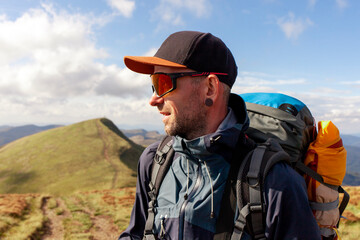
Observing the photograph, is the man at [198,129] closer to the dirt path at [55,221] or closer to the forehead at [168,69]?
the forehead at [168,69]

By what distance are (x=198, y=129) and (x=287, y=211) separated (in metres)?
1.36

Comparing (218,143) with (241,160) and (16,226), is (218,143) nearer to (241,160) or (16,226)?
(241,160)

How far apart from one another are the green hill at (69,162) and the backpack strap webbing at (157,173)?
65.8m

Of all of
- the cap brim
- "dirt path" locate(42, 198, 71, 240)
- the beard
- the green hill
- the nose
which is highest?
the cap brim

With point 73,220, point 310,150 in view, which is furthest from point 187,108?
point 73,220

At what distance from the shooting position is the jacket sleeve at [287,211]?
263 cm

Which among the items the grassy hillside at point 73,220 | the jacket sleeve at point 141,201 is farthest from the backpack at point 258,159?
the grassy hillside at point 73,220

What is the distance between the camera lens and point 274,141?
123 inches

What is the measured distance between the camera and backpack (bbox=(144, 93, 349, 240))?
271 cm

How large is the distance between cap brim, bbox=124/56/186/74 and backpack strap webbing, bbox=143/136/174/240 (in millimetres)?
1139

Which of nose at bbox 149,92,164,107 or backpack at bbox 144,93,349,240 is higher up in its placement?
nose at bbox 149,92,164,107

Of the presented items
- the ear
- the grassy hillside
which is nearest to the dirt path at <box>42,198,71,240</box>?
the grassy hillside

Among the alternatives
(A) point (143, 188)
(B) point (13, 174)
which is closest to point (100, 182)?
(B) point (13, 174)

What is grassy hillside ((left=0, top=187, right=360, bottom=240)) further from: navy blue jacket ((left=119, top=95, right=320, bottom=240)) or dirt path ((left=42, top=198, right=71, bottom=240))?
navy blue jacket ((left=119, top=95, right=320, bottom=240))
